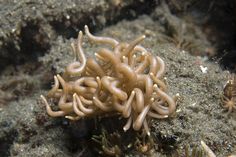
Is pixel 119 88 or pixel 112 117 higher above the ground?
pixel 119 88

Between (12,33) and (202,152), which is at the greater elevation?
(12,33)

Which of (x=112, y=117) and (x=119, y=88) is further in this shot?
(x=112, y=117)

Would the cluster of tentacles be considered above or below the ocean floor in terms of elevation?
above

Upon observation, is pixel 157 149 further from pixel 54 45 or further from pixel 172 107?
pixel 54 45

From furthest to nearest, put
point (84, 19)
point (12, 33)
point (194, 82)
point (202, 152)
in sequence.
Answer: point (84, 19)
point (12, 33)
point (194, 82)
point (202, 152)

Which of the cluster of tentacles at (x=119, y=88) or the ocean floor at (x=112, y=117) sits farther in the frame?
the ocean floor at (x=112, y=117)

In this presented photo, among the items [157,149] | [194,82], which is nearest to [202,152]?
[157,149]

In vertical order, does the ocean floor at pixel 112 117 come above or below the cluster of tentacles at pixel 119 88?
below

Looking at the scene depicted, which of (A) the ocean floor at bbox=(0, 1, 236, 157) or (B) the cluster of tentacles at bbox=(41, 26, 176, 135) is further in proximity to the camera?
(A) the ocean floor at bbox=(0, 1, 236, 157)
